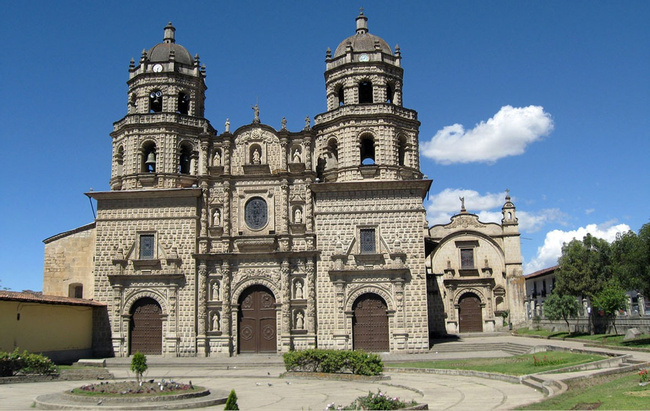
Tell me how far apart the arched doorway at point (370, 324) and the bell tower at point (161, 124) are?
463 inches

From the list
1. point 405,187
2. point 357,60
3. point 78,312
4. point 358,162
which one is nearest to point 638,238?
point 405,187

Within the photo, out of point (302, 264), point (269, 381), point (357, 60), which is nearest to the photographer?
point (269, 381)

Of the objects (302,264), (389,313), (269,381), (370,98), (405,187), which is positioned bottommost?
(269,381)

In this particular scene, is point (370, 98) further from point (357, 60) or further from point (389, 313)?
point (389, 313)

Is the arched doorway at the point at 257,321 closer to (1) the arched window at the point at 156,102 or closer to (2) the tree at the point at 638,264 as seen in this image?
(1) the arched window at the point at 156,102

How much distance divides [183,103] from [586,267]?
25.3m

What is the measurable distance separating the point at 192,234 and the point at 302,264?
6230mm

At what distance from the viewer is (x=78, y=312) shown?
105 feet

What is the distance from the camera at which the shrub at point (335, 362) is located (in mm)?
22141

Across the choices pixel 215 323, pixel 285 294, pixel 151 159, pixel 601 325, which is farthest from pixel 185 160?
pixel 601 325

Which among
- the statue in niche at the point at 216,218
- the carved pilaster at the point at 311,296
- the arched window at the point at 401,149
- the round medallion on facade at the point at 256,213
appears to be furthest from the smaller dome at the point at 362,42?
the carved pilaster at the point at 311,296

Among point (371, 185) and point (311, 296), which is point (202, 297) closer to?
point (311, 296)

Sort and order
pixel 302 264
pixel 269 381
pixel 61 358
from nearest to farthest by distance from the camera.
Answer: pixel 269 381, pixel 61 358, pixel 302 264

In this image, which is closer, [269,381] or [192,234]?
[269,381]
